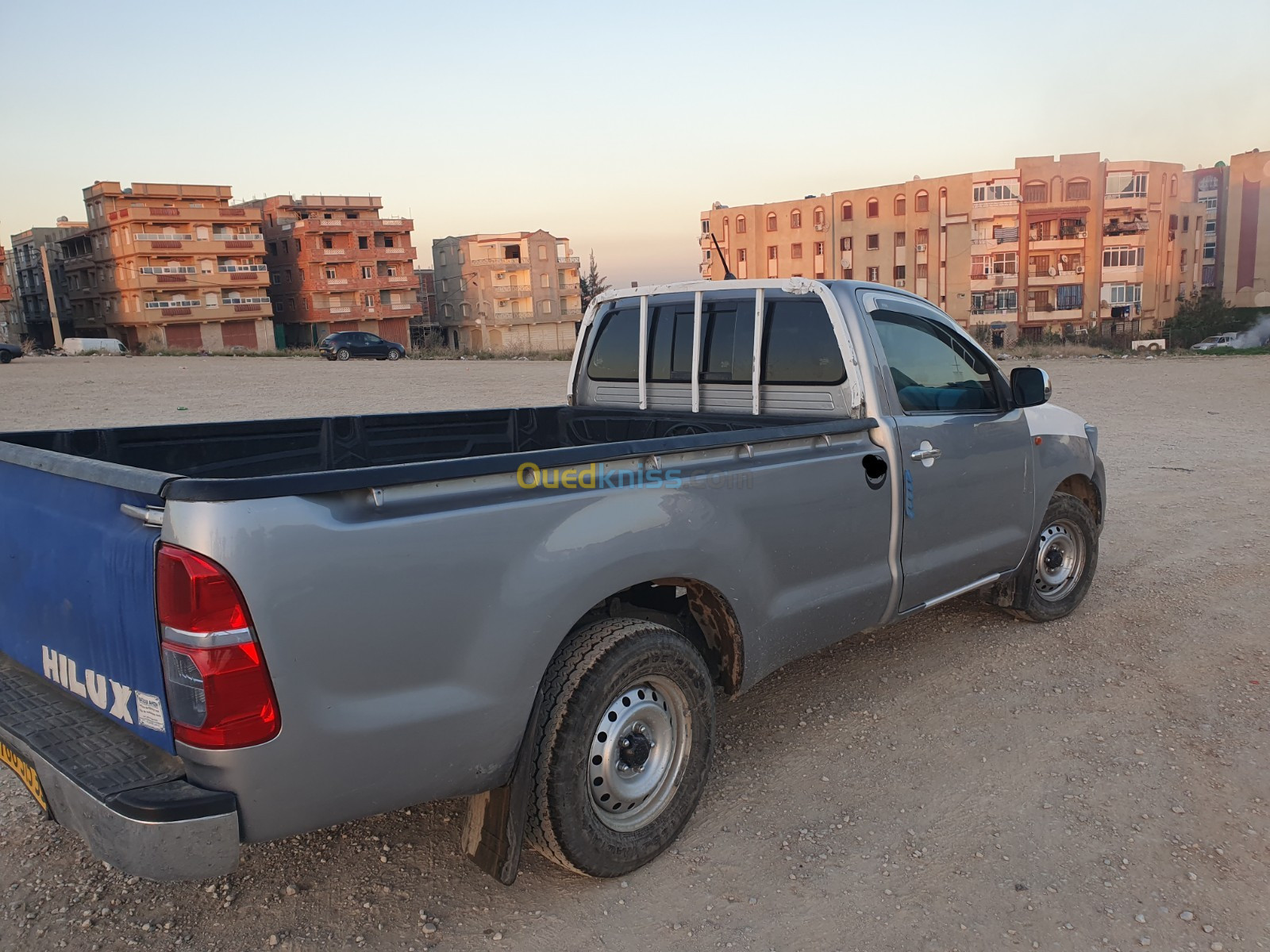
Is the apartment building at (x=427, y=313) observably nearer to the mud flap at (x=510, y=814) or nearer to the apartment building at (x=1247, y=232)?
the apartment building at (x=1247, y=232)

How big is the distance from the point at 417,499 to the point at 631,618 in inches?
39.8

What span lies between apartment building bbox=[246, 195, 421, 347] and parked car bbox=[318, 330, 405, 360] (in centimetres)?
3199

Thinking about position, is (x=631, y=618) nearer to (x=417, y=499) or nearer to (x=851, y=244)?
(x=417, y=499)

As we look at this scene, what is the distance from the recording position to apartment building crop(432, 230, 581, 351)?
85188mm

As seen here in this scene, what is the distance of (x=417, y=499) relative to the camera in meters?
2.48

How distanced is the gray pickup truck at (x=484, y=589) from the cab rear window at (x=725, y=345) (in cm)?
2

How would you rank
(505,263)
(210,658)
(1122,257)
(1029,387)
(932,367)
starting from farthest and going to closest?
(505,263) → (1122,257) → (1029,387) → (932,367) → (210,658)

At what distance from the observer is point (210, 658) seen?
223 cm

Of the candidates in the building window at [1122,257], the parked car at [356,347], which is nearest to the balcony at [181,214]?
the parked car at [356,347]

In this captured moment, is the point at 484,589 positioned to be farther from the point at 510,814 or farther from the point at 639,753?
the point at 639,753

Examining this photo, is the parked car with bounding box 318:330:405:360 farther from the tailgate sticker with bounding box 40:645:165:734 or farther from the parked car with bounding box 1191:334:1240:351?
the parked car with bounding box 1191:334:1240:351

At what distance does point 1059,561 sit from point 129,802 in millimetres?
4963

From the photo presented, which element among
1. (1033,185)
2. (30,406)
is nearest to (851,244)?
(1033,185)

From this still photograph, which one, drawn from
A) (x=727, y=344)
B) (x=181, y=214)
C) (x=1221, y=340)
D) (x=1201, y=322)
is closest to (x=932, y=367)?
(x=727, y=344)
